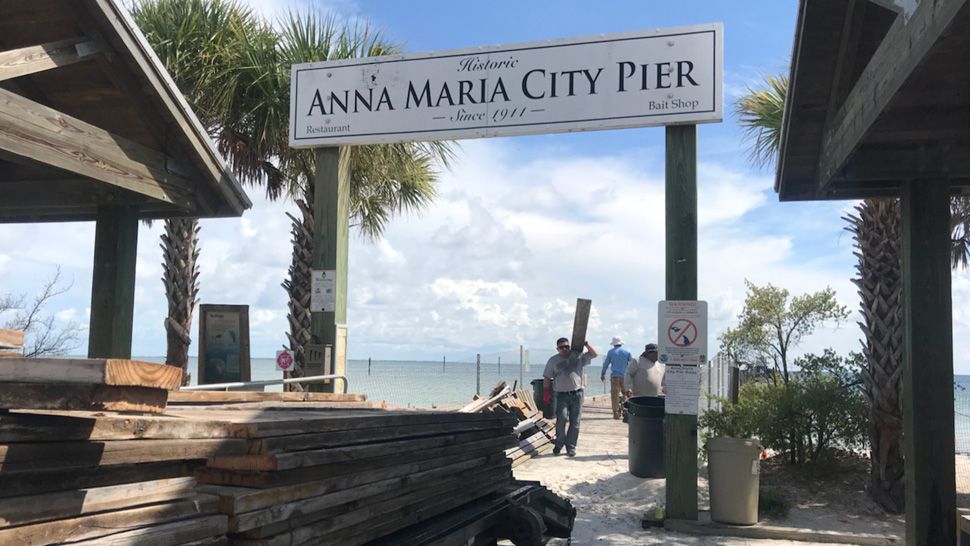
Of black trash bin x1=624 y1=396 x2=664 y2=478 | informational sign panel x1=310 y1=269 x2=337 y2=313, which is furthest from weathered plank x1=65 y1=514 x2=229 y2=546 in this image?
black trash bin x1=624 y1=396 x2=664 y2=478

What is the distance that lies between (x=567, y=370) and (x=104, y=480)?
1021 centimetres

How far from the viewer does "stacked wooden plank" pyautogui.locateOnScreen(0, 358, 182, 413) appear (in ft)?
7.97

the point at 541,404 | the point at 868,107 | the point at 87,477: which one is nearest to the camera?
the point at 87,477

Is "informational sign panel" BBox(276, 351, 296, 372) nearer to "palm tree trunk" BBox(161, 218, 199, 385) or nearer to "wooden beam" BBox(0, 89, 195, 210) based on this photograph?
"palm tree trunk" BBox(161, 218, 199, 385)

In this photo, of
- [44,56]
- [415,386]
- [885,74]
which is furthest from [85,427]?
[415,386]

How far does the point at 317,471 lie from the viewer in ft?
12.2

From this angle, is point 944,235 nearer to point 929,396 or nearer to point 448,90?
point 929,396

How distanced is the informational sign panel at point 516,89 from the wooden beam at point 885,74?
1.95 m

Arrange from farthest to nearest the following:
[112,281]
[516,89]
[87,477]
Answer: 1. [516,89]
2. [112,281]
3. [87,477]

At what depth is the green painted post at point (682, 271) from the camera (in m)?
8.35

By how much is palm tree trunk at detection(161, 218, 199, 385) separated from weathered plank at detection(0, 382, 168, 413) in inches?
487

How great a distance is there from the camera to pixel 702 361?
27.6ft

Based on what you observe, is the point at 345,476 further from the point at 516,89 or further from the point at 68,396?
the point at 516,89

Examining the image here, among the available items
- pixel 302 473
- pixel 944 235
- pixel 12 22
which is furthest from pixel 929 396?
pixel 12 22
